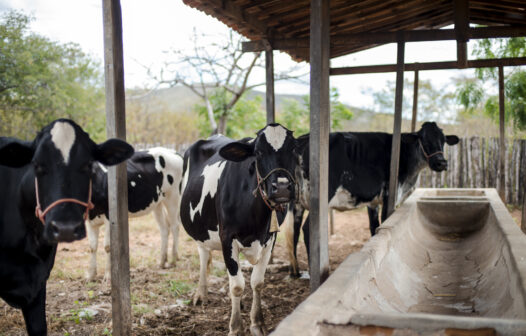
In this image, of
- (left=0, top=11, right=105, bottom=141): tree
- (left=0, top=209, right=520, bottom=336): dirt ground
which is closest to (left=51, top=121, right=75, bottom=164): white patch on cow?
(left=0, top=209, right=520, bottom=336): dirt ground

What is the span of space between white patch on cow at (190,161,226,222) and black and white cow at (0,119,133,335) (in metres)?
1.74

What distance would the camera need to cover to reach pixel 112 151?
9.84 ft

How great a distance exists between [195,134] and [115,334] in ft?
76.7

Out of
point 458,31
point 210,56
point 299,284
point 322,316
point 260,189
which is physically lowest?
point 299,284

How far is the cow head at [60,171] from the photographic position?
259 cm

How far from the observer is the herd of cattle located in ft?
8.98

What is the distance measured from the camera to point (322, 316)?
2.40 m

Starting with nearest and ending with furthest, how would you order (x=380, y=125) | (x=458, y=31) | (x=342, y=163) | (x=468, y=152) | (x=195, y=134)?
Answer: (x=458, y=31)
(x=342, y=163)
(x=468, y=152)
(x=195, y=134)
(x=380, y=125)

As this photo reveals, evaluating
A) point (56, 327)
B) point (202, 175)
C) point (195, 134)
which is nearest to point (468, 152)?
point (202, 175)

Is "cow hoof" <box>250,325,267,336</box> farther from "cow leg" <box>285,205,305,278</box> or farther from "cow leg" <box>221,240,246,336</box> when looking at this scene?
"cow leg" <box>285,205,305,278</box>

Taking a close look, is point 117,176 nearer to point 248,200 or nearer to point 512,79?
point 248,200

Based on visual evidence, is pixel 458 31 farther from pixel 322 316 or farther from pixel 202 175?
pixel 322 316

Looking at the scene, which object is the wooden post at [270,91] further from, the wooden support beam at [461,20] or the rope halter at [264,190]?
the rope halter at [264,190]

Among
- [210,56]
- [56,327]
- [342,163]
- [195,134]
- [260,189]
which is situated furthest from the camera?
[195,134]
